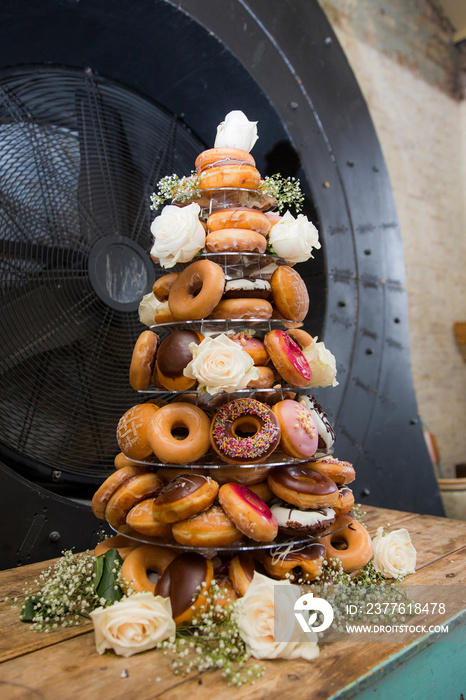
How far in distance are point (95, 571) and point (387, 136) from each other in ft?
16.2

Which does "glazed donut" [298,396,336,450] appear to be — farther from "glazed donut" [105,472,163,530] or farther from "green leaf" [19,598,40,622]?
"green leaf" [19,598,40,622]

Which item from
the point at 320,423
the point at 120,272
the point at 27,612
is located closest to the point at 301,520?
the point at 320,423

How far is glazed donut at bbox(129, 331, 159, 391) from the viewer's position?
169 cm

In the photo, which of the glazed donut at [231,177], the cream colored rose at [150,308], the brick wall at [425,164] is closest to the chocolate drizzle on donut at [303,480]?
the cream colored rose at [150,308]

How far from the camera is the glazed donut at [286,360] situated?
5.18 feet

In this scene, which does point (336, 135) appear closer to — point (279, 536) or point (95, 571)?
point (279, 536)

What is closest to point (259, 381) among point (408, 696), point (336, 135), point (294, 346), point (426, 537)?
point (294, 346)

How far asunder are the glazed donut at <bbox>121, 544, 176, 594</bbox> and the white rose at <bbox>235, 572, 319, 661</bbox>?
306 millimetres

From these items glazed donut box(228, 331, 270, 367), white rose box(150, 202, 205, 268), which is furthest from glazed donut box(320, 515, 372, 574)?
white rose box(150, 202, 205, 268)

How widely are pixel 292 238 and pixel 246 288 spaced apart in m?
0.21

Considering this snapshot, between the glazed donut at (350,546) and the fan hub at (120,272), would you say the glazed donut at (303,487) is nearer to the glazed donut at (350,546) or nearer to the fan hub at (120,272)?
the glazed donut at (350,546)

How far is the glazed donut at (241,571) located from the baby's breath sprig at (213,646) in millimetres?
47

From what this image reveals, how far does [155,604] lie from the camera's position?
1.32 m

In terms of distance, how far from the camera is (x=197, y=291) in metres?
1.65
